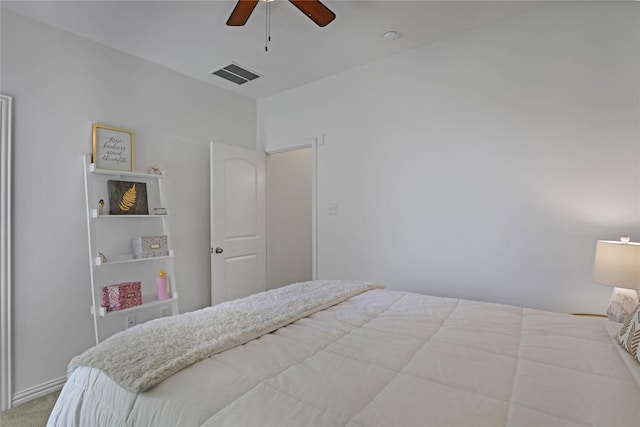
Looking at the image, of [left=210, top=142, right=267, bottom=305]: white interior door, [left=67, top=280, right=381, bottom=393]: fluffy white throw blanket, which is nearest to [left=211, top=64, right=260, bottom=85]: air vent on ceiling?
[left=210, top=142, right=267, bottom=305]: white interior door

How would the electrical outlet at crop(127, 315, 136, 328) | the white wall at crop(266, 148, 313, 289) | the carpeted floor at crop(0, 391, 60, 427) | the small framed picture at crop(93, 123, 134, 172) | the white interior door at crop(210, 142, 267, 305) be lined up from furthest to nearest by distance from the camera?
the white wall at crop(266, 148, 313, 289) < the white interior door at crop(210, 142, 267, 305) < the electrical outlet at crop(127, 315, 136, 328) < the small framed picture at crop(93, 123, 134, 172) < the carpeted floor at crop(0, 391, 60, 427)

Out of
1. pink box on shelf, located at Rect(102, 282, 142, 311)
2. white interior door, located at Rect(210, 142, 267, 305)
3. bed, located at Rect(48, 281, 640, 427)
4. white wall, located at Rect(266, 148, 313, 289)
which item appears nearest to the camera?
bed, located at Rect(48, 281, 640, 427)

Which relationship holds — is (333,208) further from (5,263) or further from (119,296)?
(5,263)

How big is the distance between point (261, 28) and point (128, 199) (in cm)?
170

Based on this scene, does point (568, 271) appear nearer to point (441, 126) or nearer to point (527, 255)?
point (527, 255)

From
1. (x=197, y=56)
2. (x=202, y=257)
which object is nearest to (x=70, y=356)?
(x=202, y=257)

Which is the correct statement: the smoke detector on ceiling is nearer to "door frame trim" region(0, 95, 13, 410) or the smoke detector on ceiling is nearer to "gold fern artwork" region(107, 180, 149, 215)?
"gold fern artwork" region(107, 180, 149, 215)

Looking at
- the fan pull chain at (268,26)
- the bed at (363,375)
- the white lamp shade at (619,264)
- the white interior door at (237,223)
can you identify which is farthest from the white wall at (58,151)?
the white lamp shade at (619,264)

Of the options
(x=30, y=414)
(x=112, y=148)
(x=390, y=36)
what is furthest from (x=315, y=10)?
(x=30, y=414)

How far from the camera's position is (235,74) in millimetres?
3170

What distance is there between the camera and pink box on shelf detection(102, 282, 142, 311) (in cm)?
244

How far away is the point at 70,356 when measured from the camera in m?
2.41

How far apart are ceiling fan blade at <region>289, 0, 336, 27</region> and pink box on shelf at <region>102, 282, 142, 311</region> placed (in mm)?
2276

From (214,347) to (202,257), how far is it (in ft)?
7.74
